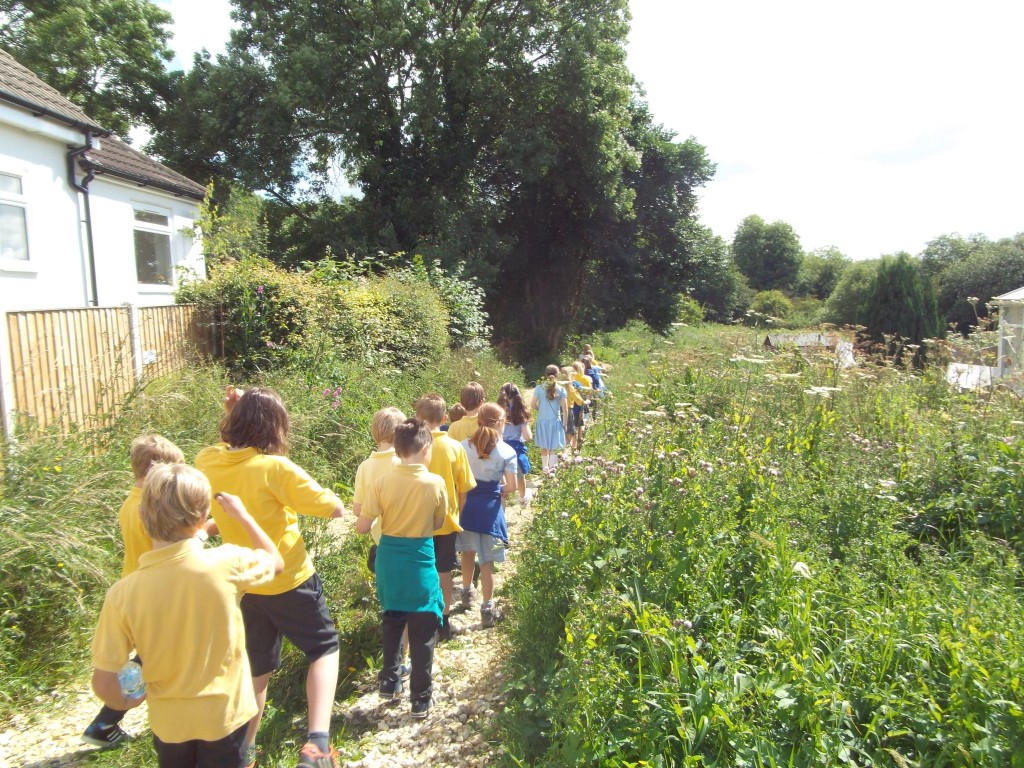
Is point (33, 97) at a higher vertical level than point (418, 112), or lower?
lower

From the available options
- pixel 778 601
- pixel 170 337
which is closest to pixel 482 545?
pixel 778 601

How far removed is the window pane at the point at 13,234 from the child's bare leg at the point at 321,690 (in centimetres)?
943

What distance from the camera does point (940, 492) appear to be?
5.02m

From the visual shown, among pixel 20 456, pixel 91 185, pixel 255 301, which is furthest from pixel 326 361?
pixel 91 185

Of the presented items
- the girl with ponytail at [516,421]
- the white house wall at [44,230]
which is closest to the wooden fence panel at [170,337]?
the white house wall at [44,230]

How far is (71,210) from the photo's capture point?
11.0 meters

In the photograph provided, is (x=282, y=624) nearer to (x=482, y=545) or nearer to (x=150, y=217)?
(x=482, y=545)

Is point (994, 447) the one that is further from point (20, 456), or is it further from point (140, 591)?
point (20, 456)

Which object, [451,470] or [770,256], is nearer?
[451,470]

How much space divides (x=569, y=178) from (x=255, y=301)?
16.0m

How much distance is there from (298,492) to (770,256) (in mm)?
78381

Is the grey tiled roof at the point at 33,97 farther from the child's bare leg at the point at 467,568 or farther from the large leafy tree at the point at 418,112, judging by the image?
the child's bare leg at the point at 467,568

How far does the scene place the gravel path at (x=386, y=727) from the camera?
3498mm

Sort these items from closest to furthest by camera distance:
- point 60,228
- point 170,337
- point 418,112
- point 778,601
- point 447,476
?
point 778,601
point 447,476
point 170,337
point 60,228
point 418,112
